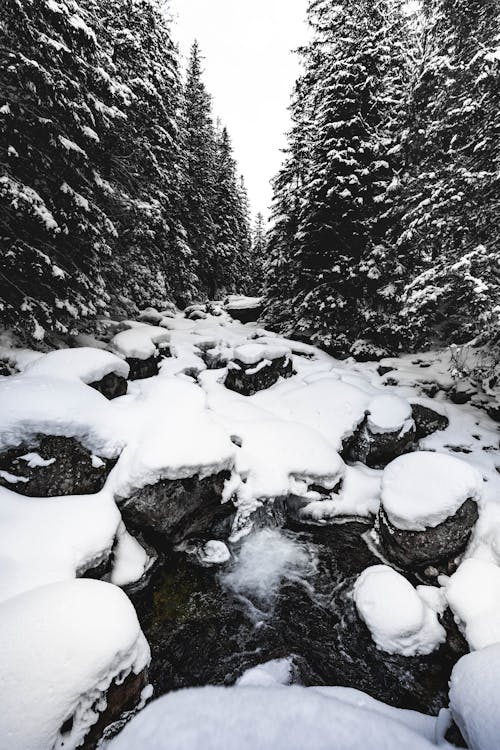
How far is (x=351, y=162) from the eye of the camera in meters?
12.4

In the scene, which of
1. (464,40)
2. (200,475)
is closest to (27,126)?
(200,475)

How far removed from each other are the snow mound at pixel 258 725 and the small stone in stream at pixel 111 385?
22.1 feet

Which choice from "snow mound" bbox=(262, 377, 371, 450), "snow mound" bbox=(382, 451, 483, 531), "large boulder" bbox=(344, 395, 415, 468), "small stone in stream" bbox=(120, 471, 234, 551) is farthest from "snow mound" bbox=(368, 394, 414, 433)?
"small stone in stream" bbox=(120, 471, 234, 551)

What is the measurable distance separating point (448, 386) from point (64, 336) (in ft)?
38.4

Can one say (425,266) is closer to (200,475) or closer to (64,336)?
(200,475)

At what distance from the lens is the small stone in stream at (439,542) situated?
18.8ft

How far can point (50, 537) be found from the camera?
15.6 ft

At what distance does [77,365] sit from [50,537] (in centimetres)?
392

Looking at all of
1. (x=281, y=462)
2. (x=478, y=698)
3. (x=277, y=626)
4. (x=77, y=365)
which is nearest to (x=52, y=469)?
(x=77, y=365)

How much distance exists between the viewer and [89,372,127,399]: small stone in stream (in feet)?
26.1

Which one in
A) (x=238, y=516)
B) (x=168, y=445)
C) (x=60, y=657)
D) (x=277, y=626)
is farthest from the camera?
(x=238, y=516)

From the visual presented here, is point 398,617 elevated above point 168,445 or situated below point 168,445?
below

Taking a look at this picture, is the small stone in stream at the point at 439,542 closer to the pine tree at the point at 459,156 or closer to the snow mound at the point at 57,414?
the pine tree at the point at 459,156

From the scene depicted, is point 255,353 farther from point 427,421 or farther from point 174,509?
point 174,509
